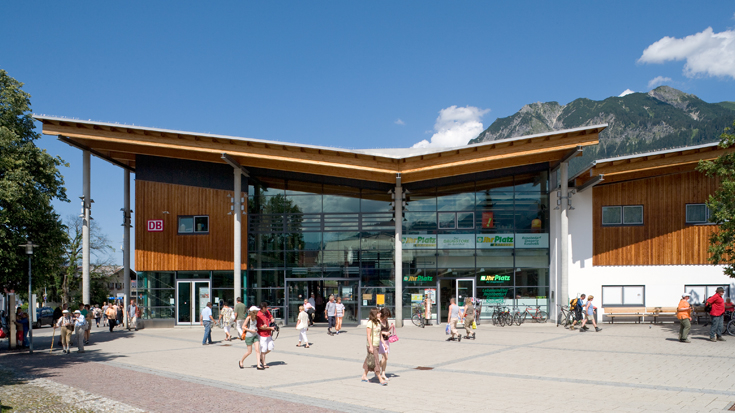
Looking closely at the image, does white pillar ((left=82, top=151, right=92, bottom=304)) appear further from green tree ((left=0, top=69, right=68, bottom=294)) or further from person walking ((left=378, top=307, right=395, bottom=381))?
person walking ((left=378, top=307, right=395, bottom=381))

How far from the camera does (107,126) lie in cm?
2309

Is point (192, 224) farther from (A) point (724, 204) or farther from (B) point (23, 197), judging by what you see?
(A) point (724, 204)

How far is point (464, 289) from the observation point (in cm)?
2528

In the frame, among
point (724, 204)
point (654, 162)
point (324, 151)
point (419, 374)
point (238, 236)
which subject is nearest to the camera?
point (419, 374)

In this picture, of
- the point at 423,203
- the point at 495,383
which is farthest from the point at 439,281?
the point at 495,383

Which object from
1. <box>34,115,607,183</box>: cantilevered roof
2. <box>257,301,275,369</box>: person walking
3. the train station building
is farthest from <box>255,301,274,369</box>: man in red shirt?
the train station building

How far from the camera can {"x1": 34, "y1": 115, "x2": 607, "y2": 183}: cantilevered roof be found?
22641 millimetres

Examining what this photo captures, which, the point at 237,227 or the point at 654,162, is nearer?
the point at 654,162

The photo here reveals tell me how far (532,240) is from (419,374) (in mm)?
15110

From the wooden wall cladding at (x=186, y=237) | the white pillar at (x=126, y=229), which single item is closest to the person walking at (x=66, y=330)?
the wooden wall cladding at (x=186, y=237)

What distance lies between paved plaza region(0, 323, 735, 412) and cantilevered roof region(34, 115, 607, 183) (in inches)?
291

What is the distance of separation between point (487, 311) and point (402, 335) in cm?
597

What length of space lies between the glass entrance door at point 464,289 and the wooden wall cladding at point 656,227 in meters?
5.46

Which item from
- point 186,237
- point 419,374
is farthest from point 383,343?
point 186,237
